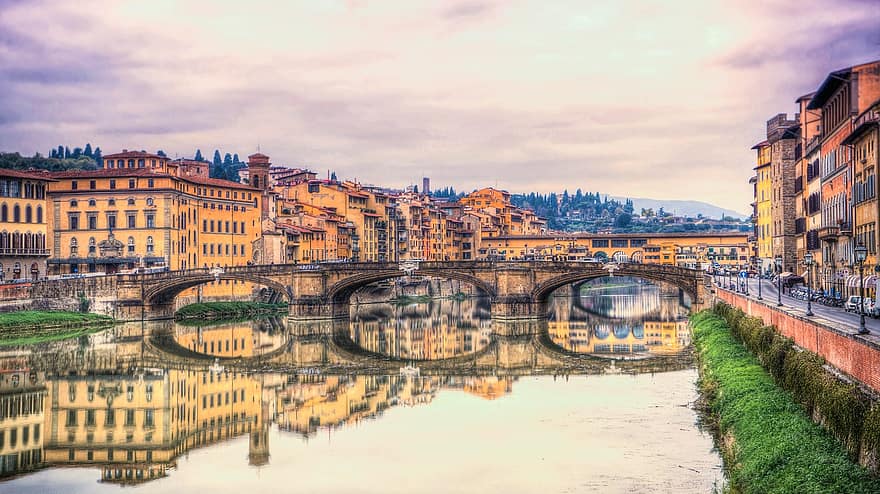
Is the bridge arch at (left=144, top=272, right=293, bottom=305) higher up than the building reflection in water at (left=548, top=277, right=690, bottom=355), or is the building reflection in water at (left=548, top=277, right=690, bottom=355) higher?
the bridge arch at (left=144, top=272, right=293, bottom=305)

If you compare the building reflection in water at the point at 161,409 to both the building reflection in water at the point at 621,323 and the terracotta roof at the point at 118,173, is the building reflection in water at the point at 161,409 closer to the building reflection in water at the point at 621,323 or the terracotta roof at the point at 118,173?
the building reflection in water at the point at 621,323

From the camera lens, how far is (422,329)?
237 feet

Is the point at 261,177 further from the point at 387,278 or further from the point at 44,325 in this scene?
the point at 44,325

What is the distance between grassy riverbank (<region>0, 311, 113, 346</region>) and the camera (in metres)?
62.6

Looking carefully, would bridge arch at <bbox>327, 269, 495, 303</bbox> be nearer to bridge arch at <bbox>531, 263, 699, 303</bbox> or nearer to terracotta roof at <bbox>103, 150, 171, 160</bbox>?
bridge arch at <bbox>531, 263, 699, 303</bbox>

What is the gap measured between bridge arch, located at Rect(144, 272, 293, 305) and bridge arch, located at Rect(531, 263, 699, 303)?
20034mm

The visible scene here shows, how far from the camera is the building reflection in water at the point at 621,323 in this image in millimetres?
58094

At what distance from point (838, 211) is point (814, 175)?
8759 millimetres

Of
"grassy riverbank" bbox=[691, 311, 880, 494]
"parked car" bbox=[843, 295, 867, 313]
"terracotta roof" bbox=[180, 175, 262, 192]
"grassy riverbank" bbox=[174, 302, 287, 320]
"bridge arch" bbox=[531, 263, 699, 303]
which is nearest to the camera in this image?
"grassy riverbank" bbox=[691, 311, 880, 494]

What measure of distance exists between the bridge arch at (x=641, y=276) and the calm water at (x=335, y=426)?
48.5 feet

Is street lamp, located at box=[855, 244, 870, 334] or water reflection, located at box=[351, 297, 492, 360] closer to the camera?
street lamp, located at box=[855, 244, 870, 334]

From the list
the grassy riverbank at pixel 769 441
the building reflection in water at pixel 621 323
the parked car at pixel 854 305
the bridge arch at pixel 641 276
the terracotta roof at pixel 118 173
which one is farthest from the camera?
the terracotta roof at pixel 118 173

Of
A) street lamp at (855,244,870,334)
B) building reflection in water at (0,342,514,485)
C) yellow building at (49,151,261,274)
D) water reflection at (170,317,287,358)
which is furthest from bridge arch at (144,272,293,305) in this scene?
street lamp at (855,244,870,334)

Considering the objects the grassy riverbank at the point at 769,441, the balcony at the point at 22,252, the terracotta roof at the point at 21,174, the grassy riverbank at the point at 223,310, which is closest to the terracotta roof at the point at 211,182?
the terracotta roof at the point at 21,174
